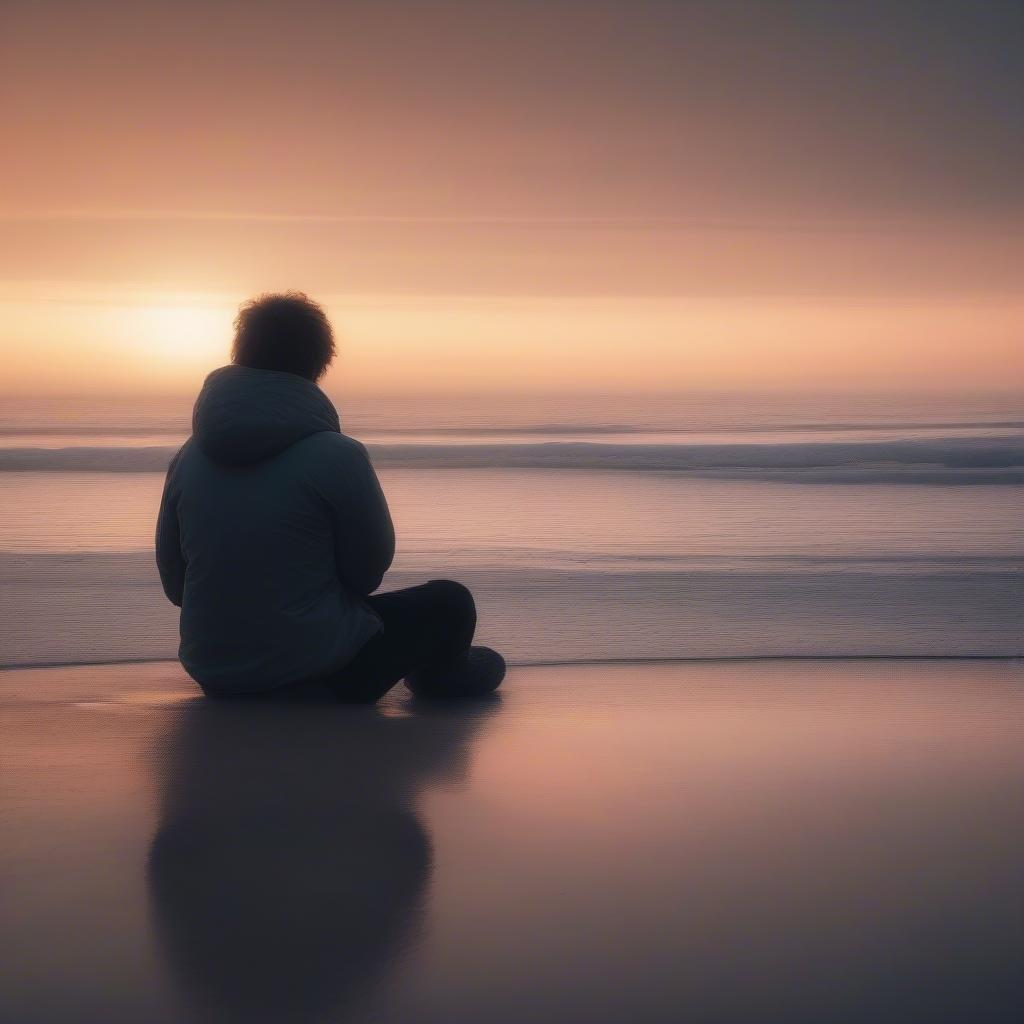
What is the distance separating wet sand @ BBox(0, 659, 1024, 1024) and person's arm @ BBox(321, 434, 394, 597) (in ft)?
1.46

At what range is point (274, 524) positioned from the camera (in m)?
3.13

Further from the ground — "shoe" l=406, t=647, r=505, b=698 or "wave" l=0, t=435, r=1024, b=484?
"shoe" l=406, t=647, r=505, b=698

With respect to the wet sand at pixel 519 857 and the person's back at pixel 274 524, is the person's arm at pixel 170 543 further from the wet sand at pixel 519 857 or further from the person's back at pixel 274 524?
the wet sand at pixel 519 857

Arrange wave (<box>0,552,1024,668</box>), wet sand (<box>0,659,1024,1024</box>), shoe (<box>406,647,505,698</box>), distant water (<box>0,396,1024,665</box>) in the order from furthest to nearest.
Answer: distant water (<box>0,396,1024,665</box>), wave (<box>0,552,1024,668</box>), shoe (<box>406,647,505,698</box>), wet sand (<box>0,659,1024,1024</box>)

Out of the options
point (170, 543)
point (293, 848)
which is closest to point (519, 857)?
point (293, 848)

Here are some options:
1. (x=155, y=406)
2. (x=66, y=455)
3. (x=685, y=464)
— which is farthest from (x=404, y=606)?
(x=155, y=406)

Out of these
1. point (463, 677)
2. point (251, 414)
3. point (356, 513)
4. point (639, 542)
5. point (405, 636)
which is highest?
point (251, 414)

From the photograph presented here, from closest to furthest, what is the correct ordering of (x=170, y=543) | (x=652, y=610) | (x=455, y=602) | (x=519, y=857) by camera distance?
(x=519, y=857) < (x=170, y=543) < (x=455, y=602) < (x=652, y=610)

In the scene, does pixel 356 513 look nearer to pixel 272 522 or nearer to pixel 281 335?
pixel 272 522

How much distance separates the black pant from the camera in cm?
339

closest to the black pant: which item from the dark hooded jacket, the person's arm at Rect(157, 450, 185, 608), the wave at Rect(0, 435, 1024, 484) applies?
the dark hooded jacket

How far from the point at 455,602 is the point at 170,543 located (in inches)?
31.4

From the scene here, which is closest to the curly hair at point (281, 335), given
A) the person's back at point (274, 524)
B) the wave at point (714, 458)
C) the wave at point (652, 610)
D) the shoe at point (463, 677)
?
the person's back at point (274, 524)

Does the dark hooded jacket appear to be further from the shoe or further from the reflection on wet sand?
the shoe
